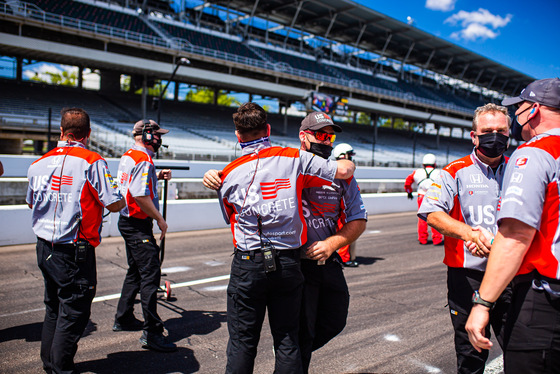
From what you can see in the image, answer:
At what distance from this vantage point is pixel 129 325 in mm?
4445

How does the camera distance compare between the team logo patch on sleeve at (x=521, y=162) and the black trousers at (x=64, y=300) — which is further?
the black trousers at (x=64, y=300)

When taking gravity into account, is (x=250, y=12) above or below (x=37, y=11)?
above

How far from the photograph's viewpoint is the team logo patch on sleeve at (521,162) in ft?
6.37

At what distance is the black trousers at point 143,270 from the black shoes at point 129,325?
0.36ft

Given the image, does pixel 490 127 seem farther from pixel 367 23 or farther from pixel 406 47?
pixel 406 47

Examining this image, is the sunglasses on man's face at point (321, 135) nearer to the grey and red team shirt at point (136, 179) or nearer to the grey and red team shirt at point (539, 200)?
the grey and red team shirt at point (539, 200)

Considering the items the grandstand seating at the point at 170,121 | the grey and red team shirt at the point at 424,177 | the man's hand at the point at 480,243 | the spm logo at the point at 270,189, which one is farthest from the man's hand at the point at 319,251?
the grandstand seating at the point at 170,121

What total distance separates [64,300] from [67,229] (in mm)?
533

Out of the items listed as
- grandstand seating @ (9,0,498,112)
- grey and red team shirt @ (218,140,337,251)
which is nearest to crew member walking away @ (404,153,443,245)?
grey and red team shirt @ (218,140,337,251)

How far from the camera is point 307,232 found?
291 centimetres

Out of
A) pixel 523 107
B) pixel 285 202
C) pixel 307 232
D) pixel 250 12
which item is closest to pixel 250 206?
pixel 285 202

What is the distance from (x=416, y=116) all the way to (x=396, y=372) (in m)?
51.7

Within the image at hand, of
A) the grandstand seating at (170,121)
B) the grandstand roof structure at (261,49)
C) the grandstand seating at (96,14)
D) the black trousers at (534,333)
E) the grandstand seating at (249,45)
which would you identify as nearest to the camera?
the black trousers at (534,333)

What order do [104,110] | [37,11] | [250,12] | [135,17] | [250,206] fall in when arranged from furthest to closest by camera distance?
[250,12] → [135,17] → [104,110] → [37,11] → [250,206]
